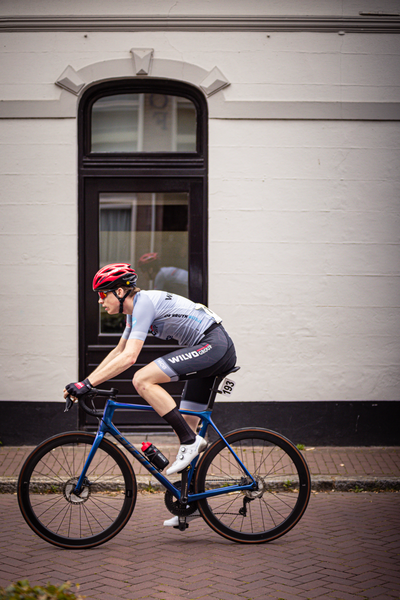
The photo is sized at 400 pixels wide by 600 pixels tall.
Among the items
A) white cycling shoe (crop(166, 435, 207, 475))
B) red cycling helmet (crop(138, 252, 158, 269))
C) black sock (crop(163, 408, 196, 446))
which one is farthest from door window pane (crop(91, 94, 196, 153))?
white cycling shoe (crop(166, 435, 207, 475))

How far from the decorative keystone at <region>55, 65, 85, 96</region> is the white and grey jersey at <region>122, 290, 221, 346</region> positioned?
3976mm

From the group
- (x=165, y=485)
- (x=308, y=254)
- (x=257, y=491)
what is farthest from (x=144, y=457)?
A: (x=308, y=254)

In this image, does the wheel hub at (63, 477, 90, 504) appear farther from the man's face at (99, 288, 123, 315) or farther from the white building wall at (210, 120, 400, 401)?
the white building wall at (210, 120, 400, 401)

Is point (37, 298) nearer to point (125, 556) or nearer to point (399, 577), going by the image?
point (125, 556)

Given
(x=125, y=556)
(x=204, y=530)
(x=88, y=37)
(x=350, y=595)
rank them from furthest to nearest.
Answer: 1. (x=88, y=37)
2. (x=204, y=530)
3. (x=125, y=556)
4. (x=350, y=595)

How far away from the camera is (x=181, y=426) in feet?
13.8


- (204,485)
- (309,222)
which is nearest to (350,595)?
(204,485)

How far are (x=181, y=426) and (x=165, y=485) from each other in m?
0.45

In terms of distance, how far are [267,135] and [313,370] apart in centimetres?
286

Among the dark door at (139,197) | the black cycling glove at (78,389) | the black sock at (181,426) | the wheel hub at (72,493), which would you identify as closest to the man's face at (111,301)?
the black cycling glove at (78,389)

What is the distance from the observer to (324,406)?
745cm

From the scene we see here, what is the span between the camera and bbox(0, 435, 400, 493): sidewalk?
5.93m

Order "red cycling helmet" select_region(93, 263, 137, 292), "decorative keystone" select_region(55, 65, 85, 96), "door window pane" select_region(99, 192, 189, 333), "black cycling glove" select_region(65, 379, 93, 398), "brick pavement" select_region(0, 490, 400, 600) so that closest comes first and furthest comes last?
"brick pavement" select_region(0, 490, 400, 600), "black cycling glove" select_region(65, 379, 93, 398), "red cycling helmet" select_region(93, 263, 137, 292), "decorative keystone" select_region(55, 65, 85, 96), "door window pane" select_region(99, 192, 189, 333)

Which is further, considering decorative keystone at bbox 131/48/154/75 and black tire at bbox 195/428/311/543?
decorative keystone at bbox 131/48/154/75
